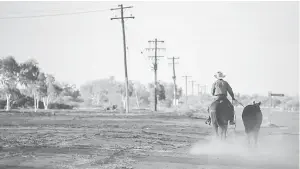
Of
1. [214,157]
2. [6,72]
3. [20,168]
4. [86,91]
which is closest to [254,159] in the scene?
[214,157]

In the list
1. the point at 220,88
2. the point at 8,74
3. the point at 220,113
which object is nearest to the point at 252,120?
the point at 220,113

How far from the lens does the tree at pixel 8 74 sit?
61438 mm

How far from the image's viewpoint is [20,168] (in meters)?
9.77

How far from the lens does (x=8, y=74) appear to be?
62219 mm

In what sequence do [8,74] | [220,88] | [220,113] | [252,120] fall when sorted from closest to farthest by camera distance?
[220,113] < [220,88] < [252,120] < [8,74]

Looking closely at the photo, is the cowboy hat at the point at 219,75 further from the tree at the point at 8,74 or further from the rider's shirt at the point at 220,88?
the tree at the point at 8,74

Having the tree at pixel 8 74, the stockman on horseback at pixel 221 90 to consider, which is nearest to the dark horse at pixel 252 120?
the stockman on horseback at pixel 221 90

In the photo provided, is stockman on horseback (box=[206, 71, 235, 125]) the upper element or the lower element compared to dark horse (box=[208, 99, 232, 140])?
upper

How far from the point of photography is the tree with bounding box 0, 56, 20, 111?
61.4 metres

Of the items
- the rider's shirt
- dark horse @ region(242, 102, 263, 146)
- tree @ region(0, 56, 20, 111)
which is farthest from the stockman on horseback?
tree @ region(0, 56, 20, 111)

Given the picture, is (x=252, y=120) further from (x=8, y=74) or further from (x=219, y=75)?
(x=8, y=74)

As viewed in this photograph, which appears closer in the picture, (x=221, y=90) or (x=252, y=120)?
(x=221, y=90)

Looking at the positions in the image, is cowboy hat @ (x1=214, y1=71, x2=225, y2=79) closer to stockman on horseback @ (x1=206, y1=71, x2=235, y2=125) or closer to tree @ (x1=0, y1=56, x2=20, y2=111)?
stockman on horseback @ (x1=206, y1=71, x2=235, y2=125)

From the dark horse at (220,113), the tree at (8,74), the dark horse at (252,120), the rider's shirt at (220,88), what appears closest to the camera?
the dark horse at (220,113)
